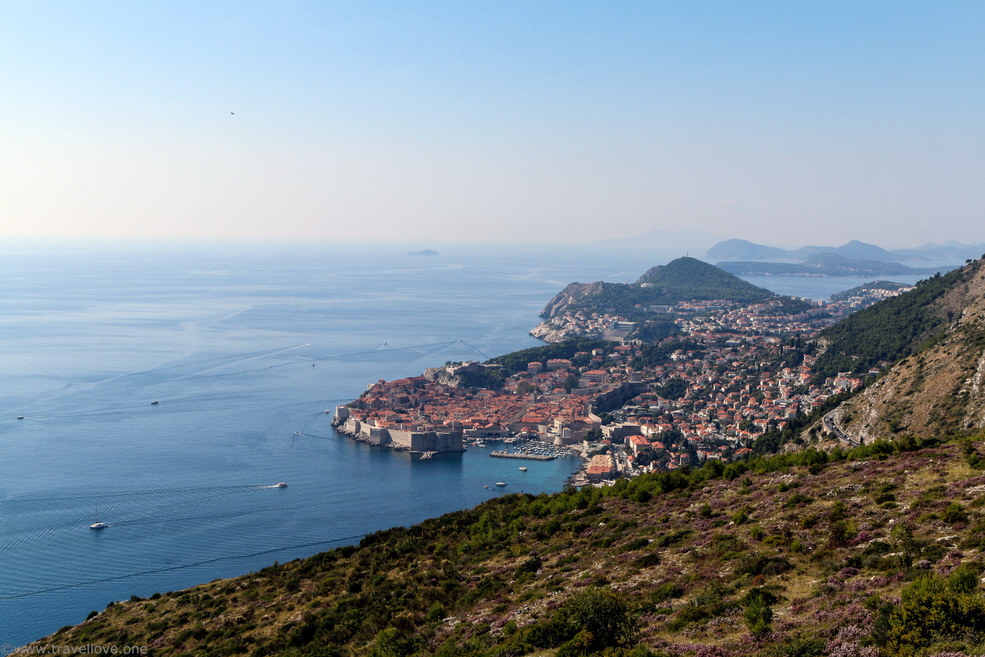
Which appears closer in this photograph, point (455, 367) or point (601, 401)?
point (601, 401)

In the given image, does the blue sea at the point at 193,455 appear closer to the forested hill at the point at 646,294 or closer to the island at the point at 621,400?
the island at the point at 621,400

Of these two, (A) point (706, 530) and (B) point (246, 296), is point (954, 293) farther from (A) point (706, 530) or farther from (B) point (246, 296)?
(B) point (246, 296)

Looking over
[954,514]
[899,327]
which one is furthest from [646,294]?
[954,514]

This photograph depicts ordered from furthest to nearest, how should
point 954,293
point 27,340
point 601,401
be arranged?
point 27,340 < point 601,401 < point 954,293

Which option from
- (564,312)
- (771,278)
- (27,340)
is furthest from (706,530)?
(771,278)

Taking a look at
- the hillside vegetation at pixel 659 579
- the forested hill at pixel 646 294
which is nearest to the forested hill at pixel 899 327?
the hillside vegetation at pixel 659 579

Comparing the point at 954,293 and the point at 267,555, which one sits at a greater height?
the point at 954,293

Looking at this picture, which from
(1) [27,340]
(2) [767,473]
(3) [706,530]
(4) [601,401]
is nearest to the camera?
(3) [706,530]
